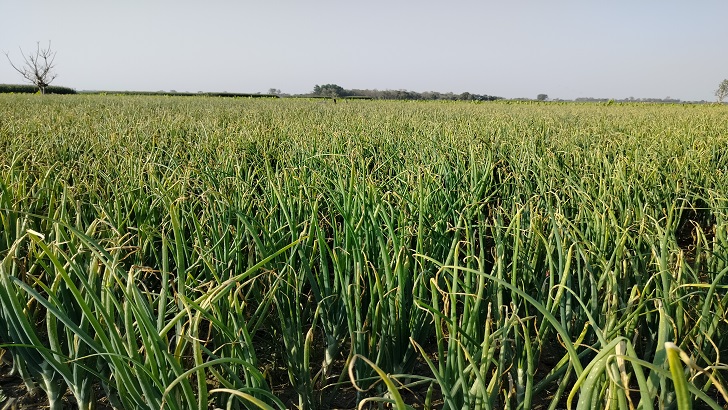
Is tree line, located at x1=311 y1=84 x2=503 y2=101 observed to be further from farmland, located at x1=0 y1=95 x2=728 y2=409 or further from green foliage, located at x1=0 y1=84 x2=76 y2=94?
farmland, located at x1=0 y1=95 x2=728 y2=409

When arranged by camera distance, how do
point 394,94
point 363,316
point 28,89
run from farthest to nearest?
1. point 394,94
2. point 28,89
3. point 363,316

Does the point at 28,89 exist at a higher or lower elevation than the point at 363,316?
higher

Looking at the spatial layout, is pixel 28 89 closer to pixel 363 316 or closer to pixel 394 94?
pixel 394 94

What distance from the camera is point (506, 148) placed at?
3.79 m

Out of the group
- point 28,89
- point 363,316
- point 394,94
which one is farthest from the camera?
point 394,94

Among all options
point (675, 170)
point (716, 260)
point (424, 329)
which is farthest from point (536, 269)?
point (675, 170)

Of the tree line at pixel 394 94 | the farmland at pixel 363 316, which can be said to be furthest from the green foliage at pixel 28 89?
the farmland at pixel 363 316

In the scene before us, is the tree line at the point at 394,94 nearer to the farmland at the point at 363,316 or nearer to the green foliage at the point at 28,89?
the green foliage at the point at 28,89

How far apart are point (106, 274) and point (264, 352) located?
0.51 m

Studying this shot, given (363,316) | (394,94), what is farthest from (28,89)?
(363,316)

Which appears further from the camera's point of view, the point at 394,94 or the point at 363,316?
the point at 394,94

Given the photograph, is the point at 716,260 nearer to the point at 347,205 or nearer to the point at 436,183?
the point at 436,183

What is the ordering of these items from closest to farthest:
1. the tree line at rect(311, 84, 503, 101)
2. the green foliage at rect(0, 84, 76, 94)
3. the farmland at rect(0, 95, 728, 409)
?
the farmland at rect(0, 95, 728, 409), the green foliage at rect(0, 84, 76, 94), the tree line at rect(311, 84, 503, 101)

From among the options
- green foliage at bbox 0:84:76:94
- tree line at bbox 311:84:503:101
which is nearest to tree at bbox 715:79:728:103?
tree line at bbox 311:84:503:101
